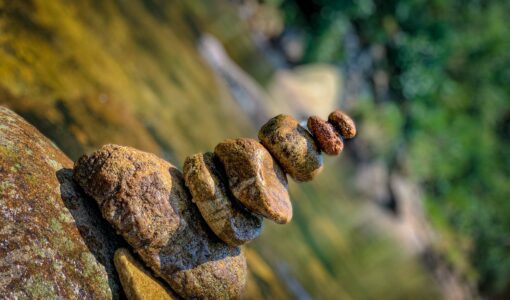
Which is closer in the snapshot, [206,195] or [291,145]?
[206,195]

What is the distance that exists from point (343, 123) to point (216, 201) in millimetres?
1420

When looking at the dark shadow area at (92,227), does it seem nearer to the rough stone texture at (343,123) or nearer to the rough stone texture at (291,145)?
the rough stone texture at (291,145)

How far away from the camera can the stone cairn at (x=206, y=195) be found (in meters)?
4.45

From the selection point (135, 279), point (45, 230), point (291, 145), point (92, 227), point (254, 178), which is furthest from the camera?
point (291, 145)

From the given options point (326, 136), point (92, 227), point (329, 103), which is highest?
point (329, 103)

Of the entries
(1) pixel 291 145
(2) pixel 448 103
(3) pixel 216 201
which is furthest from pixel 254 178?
(2) pixel 448 103

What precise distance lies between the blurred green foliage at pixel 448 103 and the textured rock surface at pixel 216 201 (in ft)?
48.7

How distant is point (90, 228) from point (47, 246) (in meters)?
0.48

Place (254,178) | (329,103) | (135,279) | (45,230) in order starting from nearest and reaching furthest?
(45,230) < (135,279) < (254,178) < (329,103)

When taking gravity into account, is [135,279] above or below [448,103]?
below

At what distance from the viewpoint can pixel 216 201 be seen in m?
4.75

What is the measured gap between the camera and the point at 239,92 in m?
13.6

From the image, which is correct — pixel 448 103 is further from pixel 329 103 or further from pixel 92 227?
pixel 92 227

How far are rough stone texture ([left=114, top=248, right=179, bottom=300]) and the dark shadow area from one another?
86 millimetres
